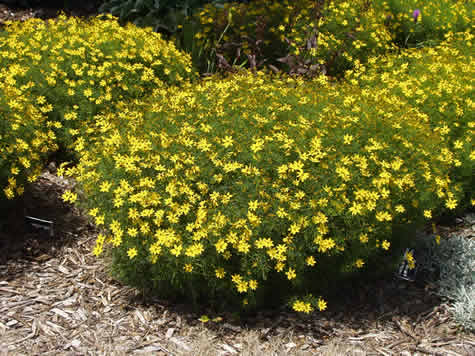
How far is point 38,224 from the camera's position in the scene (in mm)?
4137

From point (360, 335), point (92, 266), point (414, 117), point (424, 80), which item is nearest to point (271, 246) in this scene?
point (360, 335)

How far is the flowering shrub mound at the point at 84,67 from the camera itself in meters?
4.66

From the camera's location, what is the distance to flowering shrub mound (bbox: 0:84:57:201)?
364 centimetres

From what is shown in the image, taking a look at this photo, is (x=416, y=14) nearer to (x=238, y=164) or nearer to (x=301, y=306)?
(x=238, y=164)

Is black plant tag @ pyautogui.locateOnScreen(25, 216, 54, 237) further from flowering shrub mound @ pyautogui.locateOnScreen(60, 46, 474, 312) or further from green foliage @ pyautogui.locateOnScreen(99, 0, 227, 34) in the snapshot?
green foliage @ pyautogui.locateOnScreen(99, 0, 227, 34)

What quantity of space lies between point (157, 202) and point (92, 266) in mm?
1086

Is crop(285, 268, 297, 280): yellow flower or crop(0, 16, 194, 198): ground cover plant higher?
crop(0, 16, 194, 198): ground cover plant

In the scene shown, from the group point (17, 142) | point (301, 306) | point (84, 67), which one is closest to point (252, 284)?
point (301, 306)

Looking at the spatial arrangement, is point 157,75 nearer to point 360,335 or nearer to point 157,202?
point 157,202

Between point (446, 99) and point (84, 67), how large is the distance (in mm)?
3256

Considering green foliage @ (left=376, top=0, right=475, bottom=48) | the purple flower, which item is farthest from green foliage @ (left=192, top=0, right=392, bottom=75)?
green foliage @ (left=376, top=0, right=475, bottom=48)

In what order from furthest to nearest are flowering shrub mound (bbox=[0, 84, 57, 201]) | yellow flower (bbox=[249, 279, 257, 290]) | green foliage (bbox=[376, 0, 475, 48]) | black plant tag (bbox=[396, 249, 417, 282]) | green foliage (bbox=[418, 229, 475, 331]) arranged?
green foliage (bbox=[376, 0, 475, 48]) → black plant tag (bbox=[396, 249, 417, 282]) → flowering shrub mound (bbox=[0, 84, 57, 201]) → green foliage (bbox=[418, 229, 475, 331]) → yellow flower (bbox=[249, 279, 257, 290])

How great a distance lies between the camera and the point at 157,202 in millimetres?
3080

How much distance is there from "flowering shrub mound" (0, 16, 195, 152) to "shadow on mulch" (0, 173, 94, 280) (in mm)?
644
